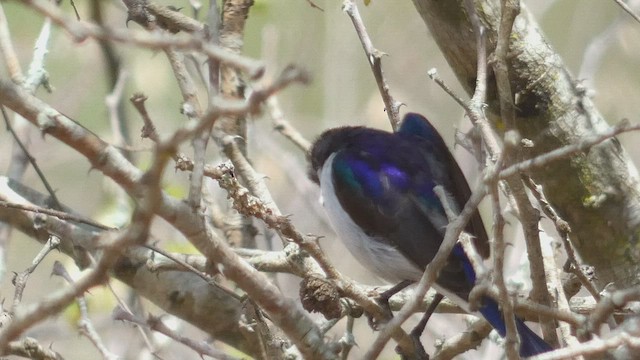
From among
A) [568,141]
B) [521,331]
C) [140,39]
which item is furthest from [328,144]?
[140,39]

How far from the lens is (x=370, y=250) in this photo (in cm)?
312

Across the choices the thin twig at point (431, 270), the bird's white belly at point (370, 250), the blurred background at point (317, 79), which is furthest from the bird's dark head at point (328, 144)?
the thin twig at point (431, 270)

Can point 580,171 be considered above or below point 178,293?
below

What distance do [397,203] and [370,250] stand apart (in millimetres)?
185

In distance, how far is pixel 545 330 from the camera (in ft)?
7.53

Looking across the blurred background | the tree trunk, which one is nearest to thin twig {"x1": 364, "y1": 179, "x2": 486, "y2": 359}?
the tree trunk

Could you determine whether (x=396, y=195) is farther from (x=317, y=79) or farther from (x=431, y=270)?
(x=317, y=79)

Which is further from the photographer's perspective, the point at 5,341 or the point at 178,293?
the point at 178,293

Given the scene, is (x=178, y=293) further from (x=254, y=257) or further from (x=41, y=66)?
(x=41, y=66)

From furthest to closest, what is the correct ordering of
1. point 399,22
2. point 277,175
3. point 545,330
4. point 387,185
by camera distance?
point 399,22
point 277,175
point 387,185
point 545,330

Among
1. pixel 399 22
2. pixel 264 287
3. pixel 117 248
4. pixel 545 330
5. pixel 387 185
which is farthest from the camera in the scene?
pixel 399 22

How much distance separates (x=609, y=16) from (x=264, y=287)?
4.93m

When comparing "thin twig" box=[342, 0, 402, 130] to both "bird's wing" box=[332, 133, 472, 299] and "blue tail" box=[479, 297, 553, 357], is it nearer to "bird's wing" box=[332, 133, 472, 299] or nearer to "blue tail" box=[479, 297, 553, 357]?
"bird's wing" box=[332, 133, 472, 299]

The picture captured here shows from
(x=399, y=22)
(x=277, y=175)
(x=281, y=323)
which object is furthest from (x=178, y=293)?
(x=399, y=22)
